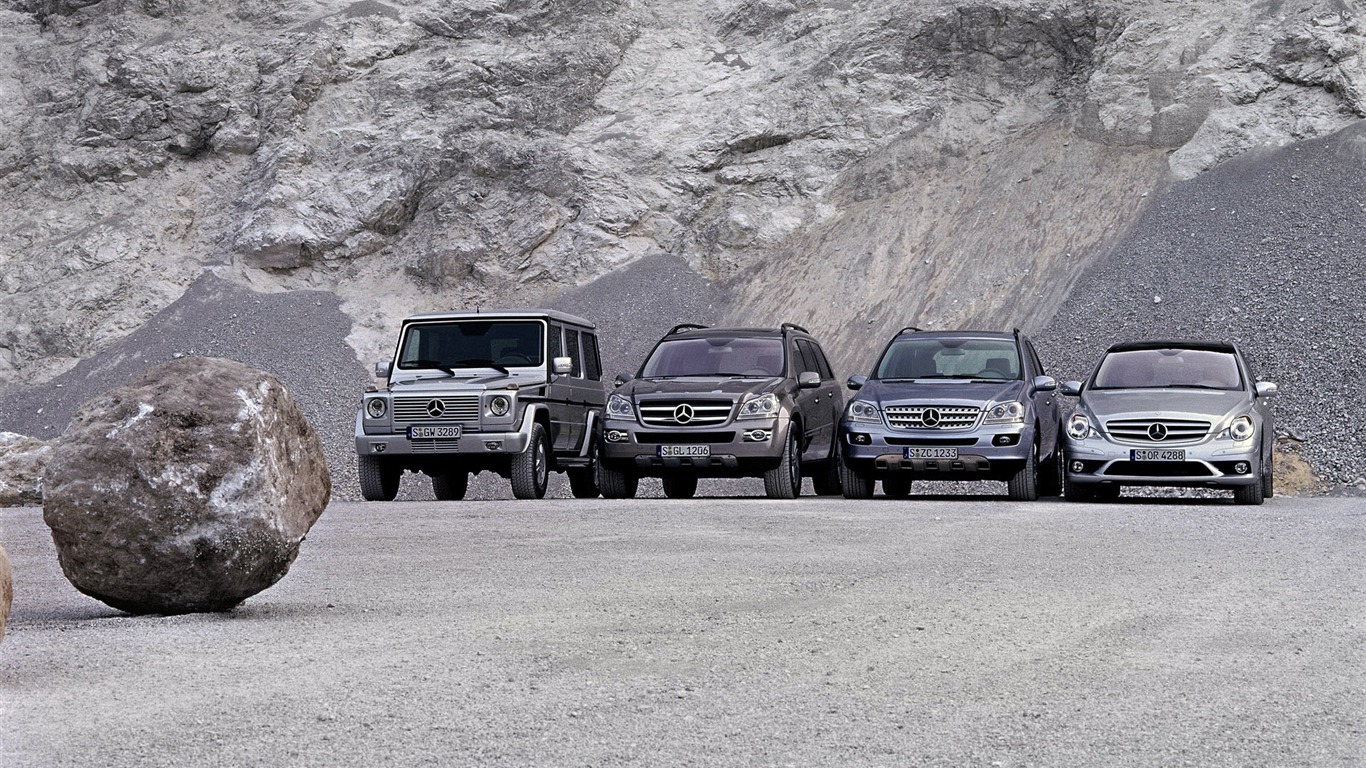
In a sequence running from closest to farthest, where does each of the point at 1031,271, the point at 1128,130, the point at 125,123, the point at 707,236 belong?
the point at 1031,271, the point at 1128,130, the point at 707,236, the point at 125,123

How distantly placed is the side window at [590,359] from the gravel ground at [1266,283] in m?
9.58

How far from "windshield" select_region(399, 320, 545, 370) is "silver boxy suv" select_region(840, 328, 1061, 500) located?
424cm

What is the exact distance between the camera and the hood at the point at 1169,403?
53.9 ft

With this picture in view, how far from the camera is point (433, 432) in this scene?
746 inches

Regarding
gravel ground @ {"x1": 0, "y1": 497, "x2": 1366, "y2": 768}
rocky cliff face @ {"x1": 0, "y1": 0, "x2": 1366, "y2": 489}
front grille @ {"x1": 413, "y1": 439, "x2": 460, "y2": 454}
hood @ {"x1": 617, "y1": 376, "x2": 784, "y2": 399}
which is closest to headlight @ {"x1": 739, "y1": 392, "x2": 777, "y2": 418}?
hood @ {"x1": 617, "y1": 376, "x2": 784, "y2": 399}

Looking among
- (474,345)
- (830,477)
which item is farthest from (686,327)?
(474,345)

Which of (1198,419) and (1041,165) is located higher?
(1041,165)

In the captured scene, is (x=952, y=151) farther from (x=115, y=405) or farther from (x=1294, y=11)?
(x=115, y=405)

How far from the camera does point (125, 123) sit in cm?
4259

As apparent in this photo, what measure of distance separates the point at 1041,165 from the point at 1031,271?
4616 mm

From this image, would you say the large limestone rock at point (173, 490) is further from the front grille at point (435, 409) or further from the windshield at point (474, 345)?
the windshield at point (474, 345)

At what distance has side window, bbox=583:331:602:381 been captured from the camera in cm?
2111

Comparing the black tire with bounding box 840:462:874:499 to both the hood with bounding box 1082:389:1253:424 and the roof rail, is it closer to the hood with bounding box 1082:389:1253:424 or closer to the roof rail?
the hood with bounding box 1082:389:1253:424

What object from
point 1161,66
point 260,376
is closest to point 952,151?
point 1161,66
